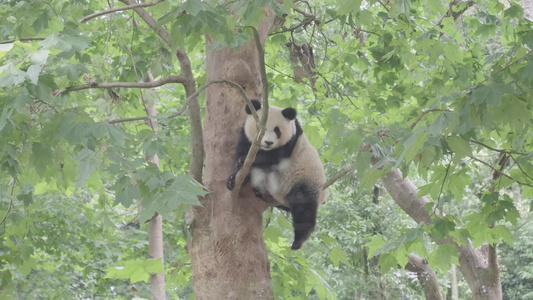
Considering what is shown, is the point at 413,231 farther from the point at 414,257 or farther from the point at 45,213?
the point at 45,213

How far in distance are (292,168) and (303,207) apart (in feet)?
1.11

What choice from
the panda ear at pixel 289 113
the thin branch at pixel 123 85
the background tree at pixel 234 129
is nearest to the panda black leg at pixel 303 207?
the background tree at pixel 234 129

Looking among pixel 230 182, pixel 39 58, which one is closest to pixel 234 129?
pixel 230 182

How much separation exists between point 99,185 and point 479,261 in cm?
437

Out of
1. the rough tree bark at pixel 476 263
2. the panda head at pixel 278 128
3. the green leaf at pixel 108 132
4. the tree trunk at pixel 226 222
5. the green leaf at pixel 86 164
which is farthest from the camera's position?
the rough tree bark at pixel 476 263

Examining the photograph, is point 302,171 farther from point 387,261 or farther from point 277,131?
point 387,261

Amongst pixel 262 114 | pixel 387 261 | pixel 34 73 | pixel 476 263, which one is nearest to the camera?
pixel 34 73

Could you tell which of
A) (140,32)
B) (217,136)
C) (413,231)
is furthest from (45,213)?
(413,231)

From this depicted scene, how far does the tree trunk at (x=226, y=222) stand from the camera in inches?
144

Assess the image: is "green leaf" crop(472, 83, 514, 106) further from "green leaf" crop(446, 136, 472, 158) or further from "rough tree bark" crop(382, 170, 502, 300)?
"rough tree bark" crop(382, 170, 502, 300)

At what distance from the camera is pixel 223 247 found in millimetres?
3709

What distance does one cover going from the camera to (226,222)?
3758 mm

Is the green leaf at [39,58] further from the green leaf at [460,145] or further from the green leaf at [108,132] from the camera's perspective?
the green leaf at [460,145]

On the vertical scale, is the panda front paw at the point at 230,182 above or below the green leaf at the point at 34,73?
below
